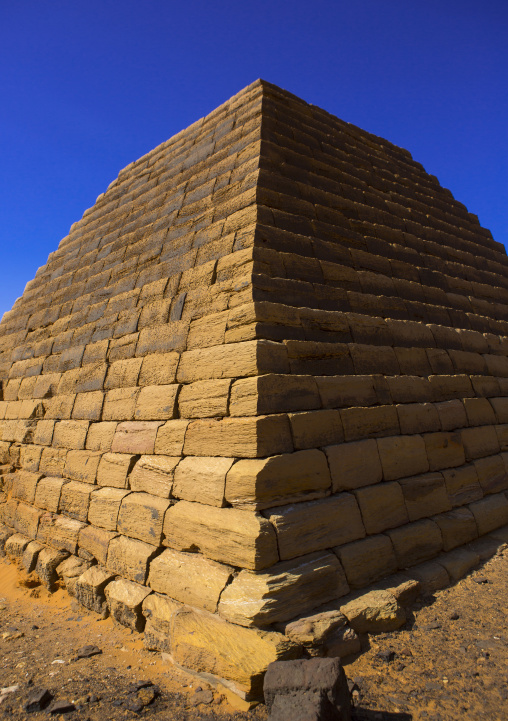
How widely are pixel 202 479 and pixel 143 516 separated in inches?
39.2

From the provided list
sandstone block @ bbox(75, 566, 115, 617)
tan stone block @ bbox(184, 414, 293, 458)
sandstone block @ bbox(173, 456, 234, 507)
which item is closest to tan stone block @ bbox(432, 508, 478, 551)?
tan stone block @ bbox(184, 414, 293, 458)

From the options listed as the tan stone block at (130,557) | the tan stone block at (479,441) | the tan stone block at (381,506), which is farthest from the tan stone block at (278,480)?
the tan stone block at (479,441)

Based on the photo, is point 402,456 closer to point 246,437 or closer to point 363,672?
point 246,437

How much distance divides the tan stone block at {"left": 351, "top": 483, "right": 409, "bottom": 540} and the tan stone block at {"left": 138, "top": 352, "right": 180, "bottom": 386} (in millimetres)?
2380

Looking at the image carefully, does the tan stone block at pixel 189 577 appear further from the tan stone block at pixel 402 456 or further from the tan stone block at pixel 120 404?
the tan stone block at pixel 402 456

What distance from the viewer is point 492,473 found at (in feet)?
18.6

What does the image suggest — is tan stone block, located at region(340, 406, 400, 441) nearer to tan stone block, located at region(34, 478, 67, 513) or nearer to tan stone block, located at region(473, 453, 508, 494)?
Result: tan stone block, located at region(473, 453, 508, 494)

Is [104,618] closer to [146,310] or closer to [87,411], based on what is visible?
[87,411]

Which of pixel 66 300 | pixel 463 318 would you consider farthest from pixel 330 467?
pixel 66 300

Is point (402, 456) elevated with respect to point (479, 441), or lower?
lower

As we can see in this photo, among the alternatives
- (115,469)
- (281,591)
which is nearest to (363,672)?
(281,591)

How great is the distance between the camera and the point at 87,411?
6051 millimetres

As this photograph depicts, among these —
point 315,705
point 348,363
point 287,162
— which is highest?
point 287,162

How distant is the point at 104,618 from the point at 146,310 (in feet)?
11.9
